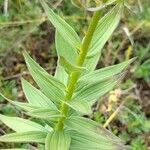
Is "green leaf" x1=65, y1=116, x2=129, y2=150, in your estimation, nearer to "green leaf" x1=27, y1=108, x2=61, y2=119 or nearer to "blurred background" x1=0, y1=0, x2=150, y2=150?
"green leaf" x1=27, y1=108, x2=61, y2=119

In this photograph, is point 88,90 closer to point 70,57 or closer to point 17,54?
point 70,57

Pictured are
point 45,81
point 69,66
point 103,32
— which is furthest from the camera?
point 45,81

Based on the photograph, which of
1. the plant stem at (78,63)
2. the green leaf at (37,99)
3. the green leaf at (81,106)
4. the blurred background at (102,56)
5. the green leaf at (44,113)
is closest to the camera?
the plant stem at (78,63)

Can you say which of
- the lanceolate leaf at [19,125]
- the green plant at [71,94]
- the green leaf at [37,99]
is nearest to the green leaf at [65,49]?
the green plant at [71,94]

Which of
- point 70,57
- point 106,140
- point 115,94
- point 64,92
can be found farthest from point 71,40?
point 115,94

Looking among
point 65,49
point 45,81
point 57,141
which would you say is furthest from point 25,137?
point 65,49

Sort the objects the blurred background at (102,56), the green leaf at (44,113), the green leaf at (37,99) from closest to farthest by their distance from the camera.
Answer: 1. the green leaf at (44,113)
2. the green leaf at (37,99)
3. the blurred background at (102,56)

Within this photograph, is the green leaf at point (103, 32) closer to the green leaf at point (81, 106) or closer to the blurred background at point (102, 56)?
the green leaf at point (81, 106)

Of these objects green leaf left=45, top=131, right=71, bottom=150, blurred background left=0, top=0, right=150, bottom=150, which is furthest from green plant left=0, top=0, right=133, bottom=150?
blurred background left=0, top=0, right=150, bottom=150

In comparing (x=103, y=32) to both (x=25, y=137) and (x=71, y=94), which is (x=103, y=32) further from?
(x=25, y=137)
